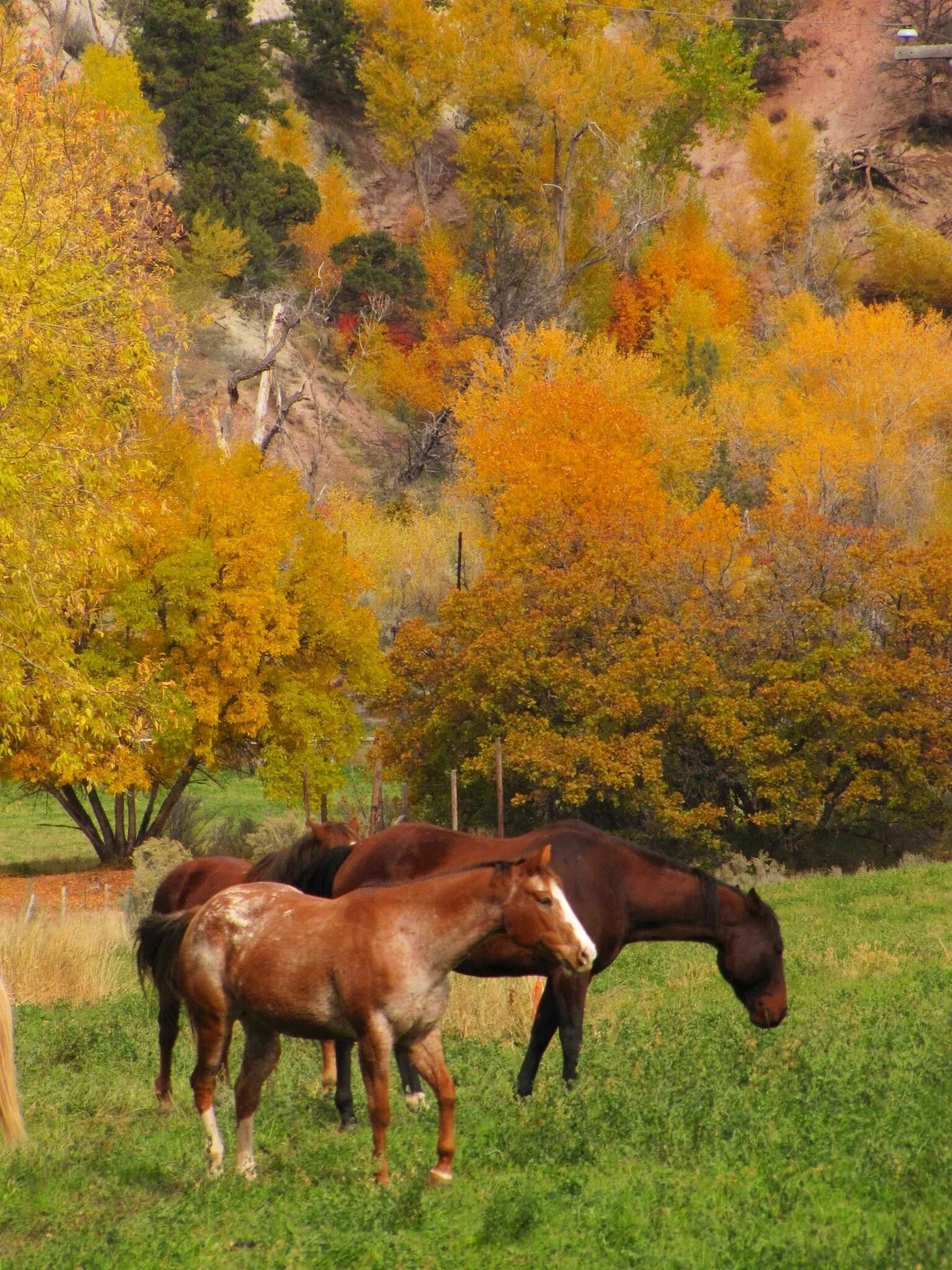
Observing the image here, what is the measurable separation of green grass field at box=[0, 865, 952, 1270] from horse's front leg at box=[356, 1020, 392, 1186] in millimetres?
209

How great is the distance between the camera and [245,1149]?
8.06 metres

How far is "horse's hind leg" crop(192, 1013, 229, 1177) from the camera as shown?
27.1ft

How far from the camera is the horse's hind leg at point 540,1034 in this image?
971cm

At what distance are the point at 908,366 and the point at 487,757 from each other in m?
45.2

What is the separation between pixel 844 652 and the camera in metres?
31.5

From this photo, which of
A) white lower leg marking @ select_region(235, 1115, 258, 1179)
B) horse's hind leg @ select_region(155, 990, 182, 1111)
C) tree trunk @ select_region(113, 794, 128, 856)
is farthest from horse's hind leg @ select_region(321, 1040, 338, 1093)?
tree trunk @ select_region(113, 794, 128, 856)

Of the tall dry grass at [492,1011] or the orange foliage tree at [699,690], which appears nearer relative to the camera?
the tall dry grass at [492,1011]

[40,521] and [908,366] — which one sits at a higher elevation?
[908,366]

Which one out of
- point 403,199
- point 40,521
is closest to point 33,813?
point 40,521

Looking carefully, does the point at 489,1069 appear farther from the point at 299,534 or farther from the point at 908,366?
the point at 908,366

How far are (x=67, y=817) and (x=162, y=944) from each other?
41858 millimetres

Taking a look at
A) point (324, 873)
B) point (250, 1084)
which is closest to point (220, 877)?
point (324, 873)

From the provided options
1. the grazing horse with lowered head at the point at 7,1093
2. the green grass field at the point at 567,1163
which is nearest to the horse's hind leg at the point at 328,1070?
the green grass field at the point at 567,1163

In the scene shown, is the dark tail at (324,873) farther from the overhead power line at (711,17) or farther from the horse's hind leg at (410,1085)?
the overhead power line at (711,17)
